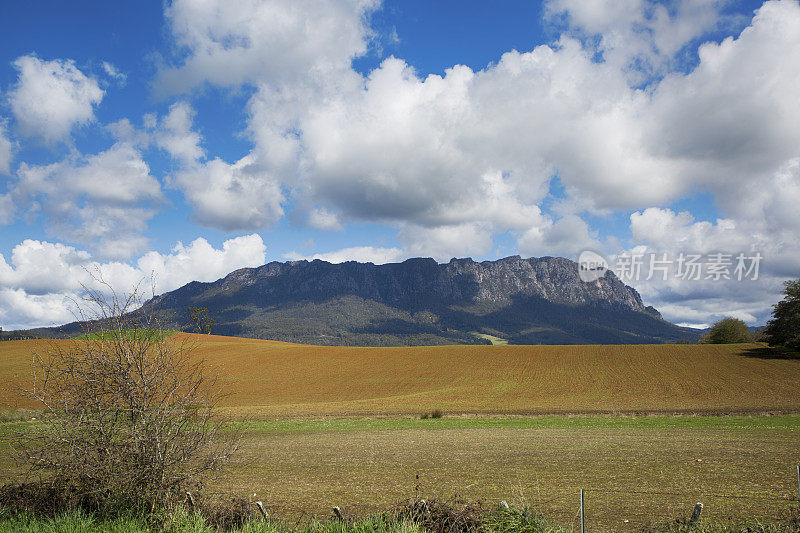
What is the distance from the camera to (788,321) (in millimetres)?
70688

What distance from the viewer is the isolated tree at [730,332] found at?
102188 mm

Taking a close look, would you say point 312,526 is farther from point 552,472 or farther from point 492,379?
point 492,379

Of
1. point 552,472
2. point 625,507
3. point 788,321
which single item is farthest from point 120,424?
point 788,321

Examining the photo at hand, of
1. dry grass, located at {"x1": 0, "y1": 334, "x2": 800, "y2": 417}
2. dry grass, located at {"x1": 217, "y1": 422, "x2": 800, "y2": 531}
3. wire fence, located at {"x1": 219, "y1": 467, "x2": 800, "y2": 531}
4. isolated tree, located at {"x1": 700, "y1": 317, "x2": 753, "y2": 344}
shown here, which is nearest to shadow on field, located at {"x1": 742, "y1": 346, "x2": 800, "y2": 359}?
dry grass, located at {"x1": 0, "y1": 334, "x2": 800, "y2": 417}

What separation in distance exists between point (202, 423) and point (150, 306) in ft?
10.0

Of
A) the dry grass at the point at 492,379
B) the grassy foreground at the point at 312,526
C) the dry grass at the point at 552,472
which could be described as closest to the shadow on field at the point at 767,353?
the dry grass at the point at 492,379

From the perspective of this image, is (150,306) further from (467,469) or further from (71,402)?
(467,469)

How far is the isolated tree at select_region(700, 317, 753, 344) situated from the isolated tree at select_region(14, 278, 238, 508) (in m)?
120

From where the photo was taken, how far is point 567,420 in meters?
37.3

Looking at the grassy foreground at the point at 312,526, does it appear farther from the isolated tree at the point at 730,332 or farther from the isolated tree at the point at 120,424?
the isolated tree at the point at 730,332

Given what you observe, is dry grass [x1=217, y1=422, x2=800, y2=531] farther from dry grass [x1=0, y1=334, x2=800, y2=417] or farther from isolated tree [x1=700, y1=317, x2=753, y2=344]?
isolated tree [x1=700, y1=317, x2=753, y2=344]

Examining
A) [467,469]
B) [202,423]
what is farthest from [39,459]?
[467,469]

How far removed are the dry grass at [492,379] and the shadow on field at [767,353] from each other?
2.00ft

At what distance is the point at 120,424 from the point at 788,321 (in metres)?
88.9
